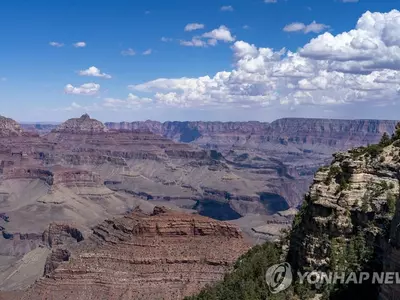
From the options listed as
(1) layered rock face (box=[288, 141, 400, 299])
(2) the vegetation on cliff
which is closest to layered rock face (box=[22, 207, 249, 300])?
(2) the vegetation on cliff

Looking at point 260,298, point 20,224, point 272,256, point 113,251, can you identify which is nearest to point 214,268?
point 113,251

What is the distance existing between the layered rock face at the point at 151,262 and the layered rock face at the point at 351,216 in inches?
1578

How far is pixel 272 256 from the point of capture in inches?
1587

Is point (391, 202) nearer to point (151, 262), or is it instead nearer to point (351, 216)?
point (351, 216)

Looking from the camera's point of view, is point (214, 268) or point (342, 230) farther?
point (214, 268)

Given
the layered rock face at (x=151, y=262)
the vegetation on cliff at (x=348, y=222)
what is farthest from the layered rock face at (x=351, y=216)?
the layered rock face at (x=151, y=262)

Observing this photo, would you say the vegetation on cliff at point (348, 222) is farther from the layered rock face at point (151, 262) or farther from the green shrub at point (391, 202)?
the layered rock face at point (151, 262)

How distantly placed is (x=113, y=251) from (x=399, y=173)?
185 ft

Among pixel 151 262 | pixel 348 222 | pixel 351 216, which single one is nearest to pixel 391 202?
pixel 351 216

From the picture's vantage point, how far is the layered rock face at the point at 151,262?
74375 mm

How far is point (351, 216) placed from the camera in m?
30.8

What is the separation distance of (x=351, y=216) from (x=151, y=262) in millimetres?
50179

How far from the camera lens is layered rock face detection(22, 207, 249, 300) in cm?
7438

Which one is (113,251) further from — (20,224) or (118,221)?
(20,224)
